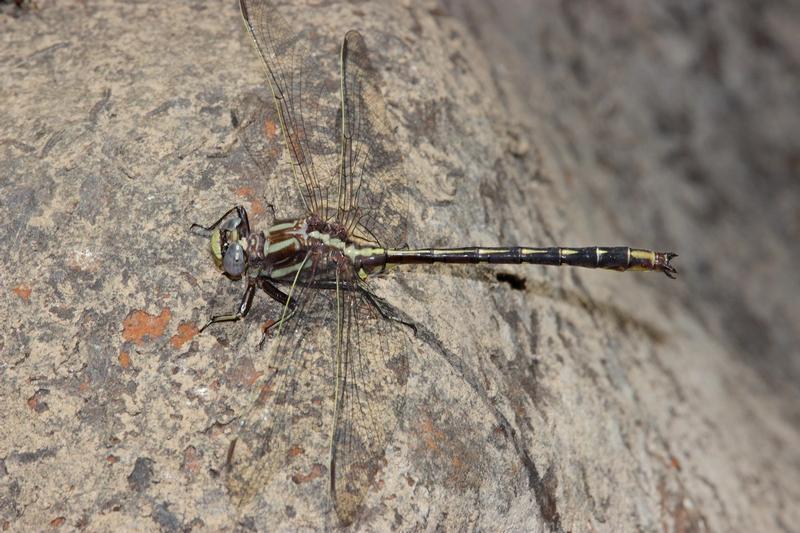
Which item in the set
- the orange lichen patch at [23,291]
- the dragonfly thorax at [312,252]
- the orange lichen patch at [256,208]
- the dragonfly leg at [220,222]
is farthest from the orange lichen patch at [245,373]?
the orange lichen patch at [23,291]

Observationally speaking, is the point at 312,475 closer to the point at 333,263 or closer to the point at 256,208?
the point at 333,263

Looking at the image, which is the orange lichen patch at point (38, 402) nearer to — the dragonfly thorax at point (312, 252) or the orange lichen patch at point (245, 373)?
the orange lichen patch at point (245, 373)

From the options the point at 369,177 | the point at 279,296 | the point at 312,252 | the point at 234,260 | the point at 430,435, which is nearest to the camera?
the point at 430,435

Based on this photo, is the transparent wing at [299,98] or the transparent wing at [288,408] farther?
the transparent wing at [299,98]

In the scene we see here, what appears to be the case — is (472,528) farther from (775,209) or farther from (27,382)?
(775,209)

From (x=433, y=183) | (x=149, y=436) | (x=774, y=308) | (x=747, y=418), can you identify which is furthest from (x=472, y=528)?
(x=774, y=308)

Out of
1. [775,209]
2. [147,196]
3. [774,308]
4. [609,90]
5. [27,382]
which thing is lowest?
[774,308]

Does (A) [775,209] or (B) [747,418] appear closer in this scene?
(B) [747,418]

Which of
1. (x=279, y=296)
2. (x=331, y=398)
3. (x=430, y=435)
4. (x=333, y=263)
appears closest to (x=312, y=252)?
(x=333, y=263)
